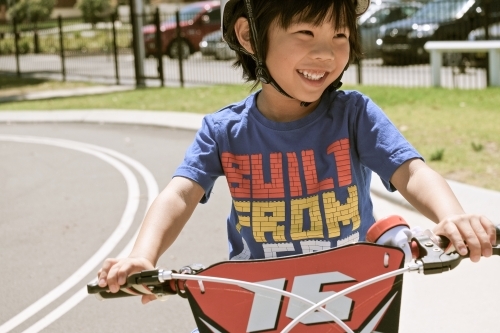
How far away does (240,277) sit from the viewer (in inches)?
88.3

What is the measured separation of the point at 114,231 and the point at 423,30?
15762mm

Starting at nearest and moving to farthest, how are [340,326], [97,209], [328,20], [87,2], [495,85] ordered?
[340,326] < [328,20] < [97,209] < [495,85] < [87,2]

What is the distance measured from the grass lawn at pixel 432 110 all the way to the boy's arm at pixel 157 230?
5.94 metres

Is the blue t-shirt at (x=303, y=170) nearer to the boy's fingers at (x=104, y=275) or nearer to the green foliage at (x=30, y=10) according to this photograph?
the boy's fingers at (x=104, y=275)

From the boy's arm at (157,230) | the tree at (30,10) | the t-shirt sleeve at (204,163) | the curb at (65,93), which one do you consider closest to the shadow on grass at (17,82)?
the curb at (65,93)

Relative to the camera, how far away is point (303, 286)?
2211 millimetres

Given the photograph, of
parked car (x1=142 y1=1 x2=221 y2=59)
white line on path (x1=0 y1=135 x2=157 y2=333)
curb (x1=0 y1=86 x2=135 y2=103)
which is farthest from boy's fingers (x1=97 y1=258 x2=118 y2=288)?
parked car (x1=142 y1=1 x2=221 y2=59)

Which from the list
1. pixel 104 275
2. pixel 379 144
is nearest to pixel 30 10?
pixel 379 144

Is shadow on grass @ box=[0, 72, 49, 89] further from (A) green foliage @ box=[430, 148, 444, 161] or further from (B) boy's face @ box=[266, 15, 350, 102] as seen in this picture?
(B) boy's face @ box=[266, 15, 350, 102]

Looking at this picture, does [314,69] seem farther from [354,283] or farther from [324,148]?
[354,283]

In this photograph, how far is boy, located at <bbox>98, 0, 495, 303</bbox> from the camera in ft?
9.34

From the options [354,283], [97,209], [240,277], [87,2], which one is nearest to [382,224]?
[354,283]

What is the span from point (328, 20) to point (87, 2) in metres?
56.7

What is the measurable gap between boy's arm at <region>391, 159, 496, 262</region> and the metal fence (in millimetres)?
13994
